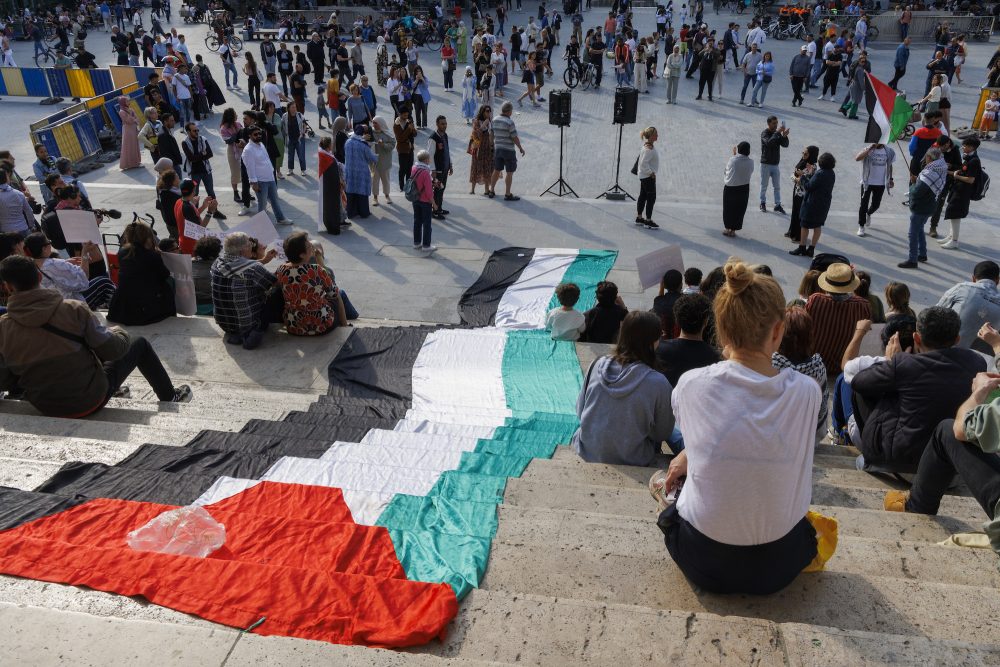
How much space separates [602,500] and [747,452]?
1.34m

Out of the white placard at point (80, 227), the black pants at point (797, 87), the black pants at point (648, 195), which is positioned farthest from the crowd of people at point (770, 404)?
the black pants at point (797, 87)

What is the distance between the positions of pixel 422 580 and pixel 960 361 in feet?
10.3

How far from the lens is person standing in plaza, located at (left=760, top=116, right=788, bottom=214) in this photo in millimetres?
11484

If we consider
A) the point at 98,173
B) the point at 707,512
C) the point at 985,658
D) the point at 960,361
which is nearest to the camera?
the point at 985,658

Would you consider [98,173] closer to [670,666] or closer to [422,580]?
[422,580]

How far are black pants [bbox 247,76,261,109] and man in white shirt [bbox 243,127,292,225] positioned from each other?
28.2ft

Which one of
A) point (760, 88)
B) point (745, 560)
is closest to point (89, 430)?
point (745, 560)

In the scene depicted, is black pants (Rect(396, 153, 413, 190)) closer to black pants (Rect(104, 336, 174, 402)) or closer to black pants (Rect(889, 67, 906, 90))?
black pants (Rect(104, 336, 174, 402))

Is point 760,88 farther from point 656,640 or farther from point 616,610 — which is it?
Result: point 656,640

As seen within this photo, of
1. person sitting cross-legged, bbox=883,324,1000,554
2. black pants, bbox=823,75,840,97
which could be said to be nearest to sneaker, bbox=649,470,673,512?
person sitting cross-legged, bbox=883,324,1000,554

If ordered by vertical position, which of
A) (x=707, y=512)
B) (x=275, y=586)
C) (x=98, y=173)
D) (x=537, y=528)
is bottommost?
(x=98, y=173)

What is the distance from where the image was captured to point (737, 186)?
35.5ft

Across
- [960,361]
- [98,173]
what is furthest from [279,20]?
[960,361]

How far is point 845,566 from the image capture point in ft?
10.5
